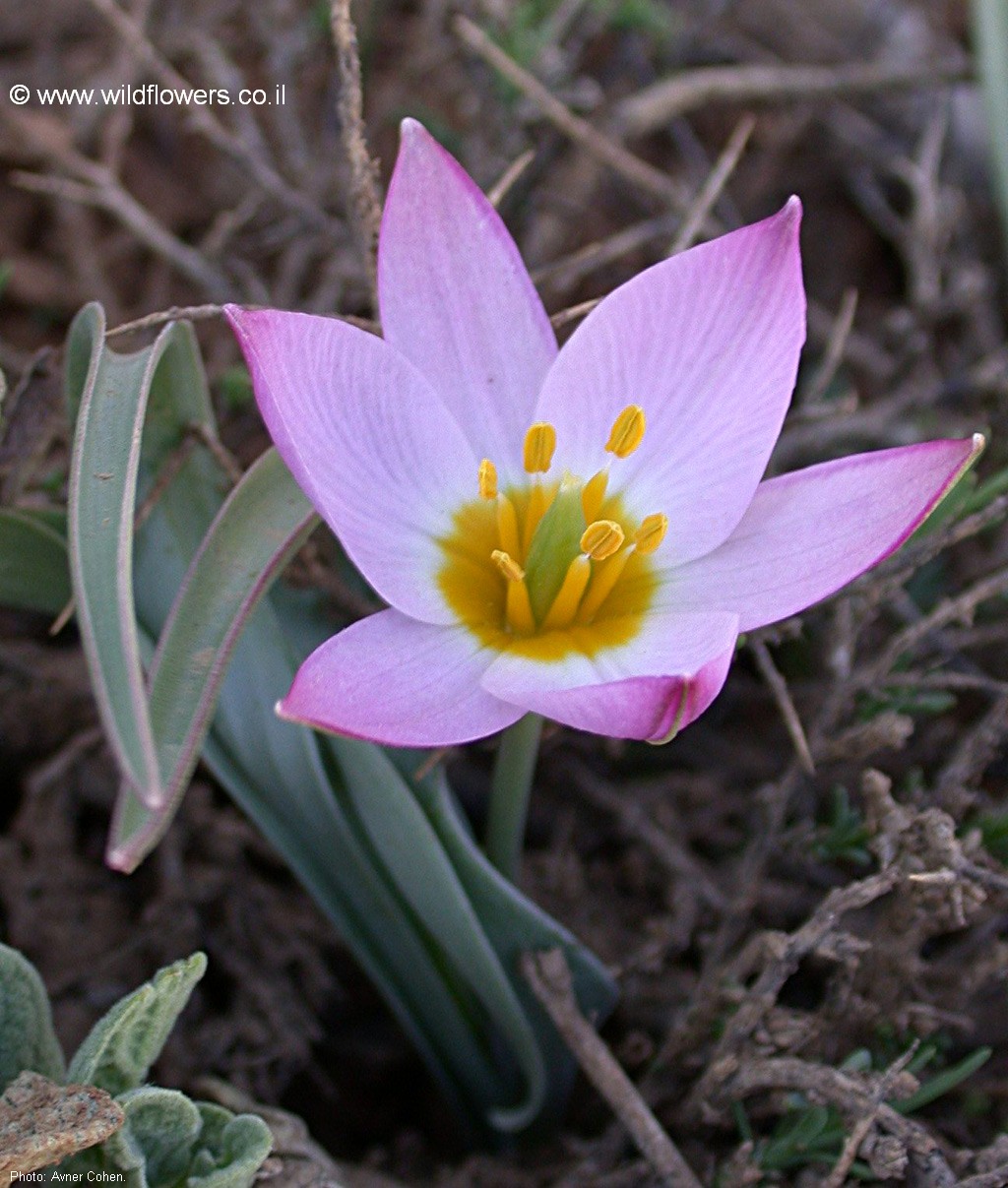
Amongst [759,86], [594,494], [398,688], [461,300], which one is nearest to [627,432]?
[594,494]

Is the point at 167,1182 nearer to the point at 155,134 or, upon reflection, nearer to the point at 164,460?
the point at 164,460

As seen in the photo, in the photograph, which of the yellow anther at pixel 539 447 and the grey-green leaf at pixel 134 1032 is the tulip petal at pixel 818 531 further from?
the grey-green leaf at pixel 134 1032

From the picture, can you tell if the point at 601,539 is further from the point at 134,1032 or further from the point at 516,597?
the point at 134,1032

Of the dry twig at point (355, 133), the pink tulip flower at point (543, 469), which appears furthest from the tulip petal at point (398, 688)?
the dry twig at point (355, 133)

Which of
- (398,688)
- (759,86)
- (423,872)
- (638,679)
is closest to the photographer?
(638,679)

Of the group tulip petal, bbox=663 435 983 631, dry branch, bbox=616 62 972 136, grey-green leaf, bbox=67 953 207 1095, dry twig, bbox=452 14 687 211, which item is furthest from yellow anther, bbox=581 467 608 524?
dry branch, bbox=616 62 972 136

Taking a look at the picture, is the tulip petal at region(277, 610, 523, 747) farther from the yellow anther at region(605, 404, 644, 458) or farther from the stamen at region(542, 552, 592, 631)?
the yellow anther at region(605, 404, 644, 458)
